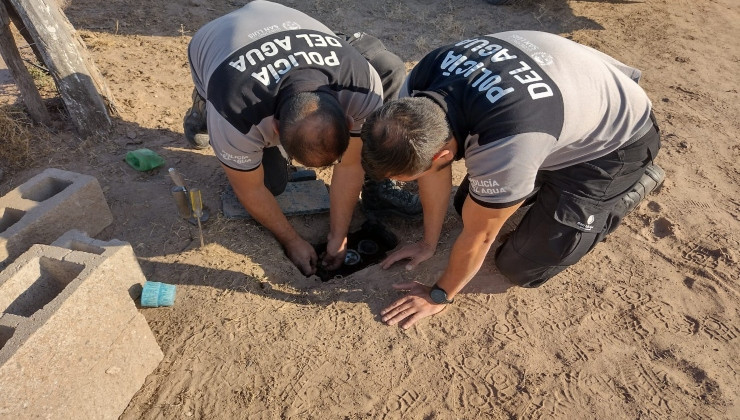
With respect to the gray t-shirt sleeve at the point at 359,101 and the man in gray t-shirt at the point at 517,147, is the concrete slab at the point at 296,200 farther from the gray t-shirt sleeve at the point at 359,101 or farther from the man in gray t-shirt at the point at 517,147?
the gray t-shirt sleeve at the point at 359,101

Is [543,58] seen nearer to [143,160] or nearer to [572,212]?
[572,212]

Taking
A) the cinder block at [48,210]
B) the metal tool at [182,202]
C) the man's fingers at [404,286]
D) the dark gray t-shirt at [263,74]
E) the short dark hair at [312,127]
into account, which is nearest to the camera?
the short dark hair at [312,127]

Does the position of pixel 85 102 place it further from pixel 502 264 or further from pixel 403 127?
pixel 502 264

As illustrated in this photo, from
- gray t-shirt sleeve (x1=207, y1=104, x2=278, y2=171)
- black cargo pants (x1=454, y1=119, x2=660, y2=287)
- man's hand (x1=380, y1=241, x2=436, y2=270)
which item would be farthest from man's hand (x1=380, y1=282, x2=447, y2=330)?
gray t-shirt sleeve (x1=207, y1=104, x2=278, y2=171)

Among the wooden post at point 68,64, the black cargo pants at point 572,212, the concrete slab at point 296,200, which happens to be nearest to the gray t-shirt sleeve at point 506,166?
the black cargo pants at point 572,212

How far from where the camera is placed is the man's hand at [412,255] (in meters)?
3.22

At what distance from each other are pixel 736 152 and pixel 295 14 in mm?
3692

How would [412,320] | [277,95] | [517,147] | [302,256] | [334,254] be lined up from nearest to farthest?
[517,147]
[277,95]
[412,320]
[302,256]
[334,254]

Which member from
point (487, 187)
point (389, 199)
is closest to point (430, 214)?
point (389, 199)

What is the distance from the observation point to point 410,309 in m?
2.86

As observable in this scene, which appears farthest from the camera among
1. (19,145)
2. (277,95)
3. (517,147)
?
(19,145)

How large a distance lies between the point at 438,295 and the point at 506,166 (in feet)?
3.17

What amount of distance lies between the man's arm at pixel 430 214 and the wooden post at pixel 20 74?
2.97 metres

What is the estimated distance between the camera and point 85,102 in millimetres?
3895
